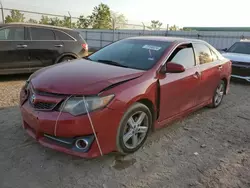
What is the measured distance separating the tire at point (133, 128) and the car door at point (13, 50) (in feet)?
15.3

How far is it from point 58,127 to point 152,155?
1361 millimetres

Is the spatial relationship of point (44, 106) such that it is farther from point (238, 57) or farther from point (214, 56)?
point (238, 57)

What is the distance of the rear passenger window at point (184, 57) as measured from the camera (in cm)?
387

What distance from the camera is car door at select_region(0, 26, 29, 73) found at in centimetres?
634

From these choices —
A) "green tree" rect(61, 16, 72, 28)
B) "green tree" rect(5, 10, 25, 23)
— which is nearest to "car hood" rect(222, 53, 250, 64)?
"green tree" rect(5, 10, 25, 23)

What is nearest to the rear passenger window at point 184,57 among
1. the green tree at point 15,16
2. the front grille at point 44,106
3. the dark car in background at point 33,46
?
the front grille at point 44,106

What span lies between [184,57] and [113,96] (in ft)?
6.11

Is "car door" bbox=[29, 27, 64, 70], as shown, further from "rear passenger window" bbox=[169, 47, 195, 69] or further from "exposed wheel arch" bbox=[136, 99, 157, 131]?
"exposed wheel arch" bbox=[136, 99, 157, 131]

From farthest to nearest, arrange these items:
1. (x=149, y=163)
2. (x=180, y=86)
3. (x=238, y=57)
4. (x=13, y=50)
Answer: (x=238, y=57) < (x=13, y=50) < (x=180, y=86) < (x=149, y=163)

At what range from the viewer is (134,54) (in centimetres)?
388

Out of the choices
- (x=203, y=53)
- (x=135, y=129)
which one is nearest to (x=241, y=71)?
(x=203, y=53)

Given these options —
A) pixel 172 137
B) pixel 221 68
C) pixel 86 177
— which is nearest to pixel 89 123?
pixel 86 177

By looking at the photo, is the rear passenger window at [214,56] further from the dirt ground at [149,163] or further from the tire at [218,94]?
the dirt ground at [149,163]

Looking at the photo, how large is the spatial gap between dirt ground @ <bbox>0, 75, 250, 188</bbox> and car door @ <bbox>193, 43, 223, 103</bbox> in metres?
0.78
